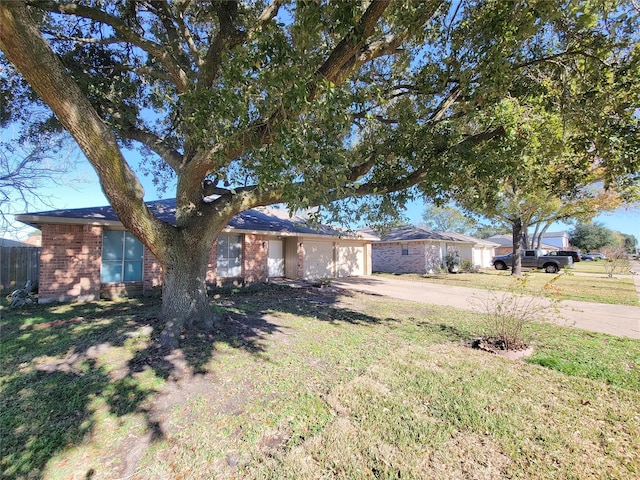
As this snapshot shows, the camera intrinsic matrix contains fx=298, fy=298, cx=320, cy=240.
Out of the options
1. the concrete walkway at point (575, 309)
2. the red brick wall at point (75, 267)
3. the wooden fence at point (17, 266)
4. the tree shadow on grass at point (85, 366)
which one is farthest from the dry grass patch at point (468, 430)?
the wooden fence at point (17, 266)

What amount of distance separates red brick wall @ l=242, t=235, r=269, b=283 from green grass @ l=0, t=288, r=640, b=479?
7.15 meters

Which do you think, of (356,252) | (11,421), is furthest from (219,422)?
(356,252)

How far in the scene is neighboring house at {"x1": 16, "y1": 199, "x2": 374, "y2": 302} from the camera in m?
8.85

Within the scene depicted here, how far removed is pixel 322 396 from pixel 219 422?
1.20 meters

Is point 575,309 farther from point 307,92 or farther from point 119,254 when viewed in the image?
point 119,254

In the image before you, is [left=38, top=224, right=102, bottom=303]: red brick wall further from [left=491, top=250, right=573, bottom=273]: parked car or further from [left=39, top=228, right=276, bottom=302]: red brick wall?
[left=491, top=250, right=573, bottom=273]: parked car

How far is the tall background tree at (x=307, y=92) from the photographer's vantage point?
3559mm

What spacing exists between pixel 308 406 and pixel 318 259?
13.5m

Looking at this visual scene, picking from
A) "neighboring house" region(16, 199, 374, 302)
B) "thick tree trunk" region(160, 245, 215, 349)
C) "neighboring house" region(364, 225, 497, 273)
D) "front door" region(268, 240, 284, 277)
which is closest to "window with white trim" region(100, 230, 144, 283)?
"neighboring house" region(16, 199, 374, 302)

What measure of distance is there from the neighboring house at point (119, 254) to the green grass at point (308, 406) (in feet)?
10.7

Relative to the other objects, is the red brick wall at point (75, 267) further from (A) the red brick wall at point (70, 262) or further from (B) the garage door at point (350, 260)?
(B) the garage door at point (350, 260)

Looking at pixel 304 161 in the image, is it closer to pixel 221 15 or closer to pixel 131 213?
pixel 131 213

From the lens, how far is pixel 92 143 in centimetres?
379

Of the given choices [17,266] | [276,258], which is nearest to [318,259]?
[276,258]
